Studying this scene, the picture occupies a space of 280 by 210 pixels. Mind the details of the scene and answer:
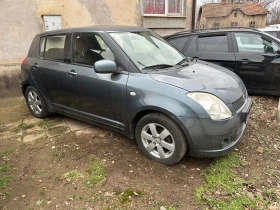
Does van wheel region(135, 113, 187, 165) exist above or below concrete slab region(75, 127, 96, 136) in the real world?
above

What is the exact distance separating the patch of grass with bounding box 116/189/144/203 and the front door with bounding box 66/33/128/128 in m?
0.91

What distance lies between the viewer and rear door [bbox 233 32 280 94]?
4.67 metres

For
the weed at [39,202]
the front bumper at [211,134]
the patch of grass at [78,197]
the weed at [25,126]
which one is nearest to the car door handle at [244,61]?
the front bumper at [211,134]

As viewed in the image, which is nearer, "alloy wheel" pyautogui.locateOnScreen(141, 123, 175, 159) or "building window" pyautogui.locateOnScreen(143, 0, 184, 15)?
"alloy wheel" pyautogui.locateOnScreen(141, 123, 175, 159)

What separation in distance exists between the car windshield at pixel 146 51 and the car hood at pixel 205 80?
8.8 inches

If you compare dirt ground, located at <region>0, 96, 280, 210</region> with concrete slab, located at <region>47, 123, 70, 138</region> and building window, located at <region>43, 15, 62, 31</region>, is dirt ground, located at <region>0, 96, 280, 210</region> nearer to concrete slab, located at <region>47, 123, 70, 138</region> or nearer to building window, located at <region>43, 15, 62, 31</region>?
concrete slab, located at <region>47, 123, 70, 138</region>

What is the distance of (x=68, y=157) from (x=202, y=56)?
3.67 m

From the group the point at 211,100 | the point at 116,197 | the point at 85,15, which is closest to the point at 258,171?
the point at 211,100

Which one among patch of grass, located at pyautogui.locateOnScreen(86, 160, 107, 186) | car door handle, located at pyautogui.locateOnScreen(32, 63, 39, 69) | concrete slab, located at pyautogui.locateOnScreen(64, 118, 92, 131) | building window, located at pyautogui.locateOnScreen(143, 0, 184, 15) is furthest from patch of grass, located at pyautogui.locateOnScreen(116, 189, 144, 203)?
building window, located at pyautogui.locateOnScreen(143, 0, 184, 15)

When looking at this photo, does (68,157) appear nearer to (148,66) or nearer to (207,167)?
(148,66)

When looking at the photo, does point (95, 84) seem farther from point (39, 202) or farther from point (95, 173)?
point (39, 202)

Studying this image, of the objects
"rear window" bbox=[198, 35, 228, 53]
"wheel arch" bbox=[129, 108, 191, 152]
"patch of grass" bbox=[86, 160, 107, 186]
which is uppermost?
"rear window" bbox=[198, 35, 228, 53]

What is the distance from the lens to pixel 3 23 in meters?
5.53

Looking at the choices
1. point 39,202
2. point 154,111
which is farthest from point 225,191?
point 39,202
